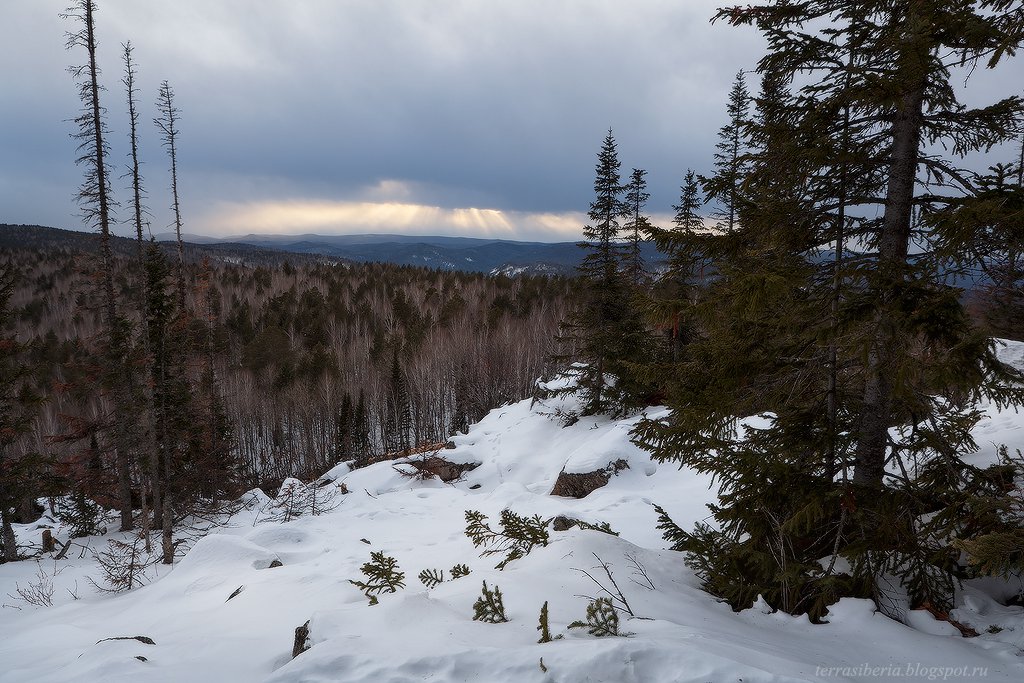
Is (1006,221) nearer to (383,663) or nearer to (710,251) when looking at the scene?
(710,251)

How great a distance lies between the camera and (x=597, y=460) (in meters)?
12.4

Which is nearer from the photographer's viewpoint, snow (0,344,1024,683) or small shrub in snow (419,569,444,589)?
snow (0,344,1024,683)

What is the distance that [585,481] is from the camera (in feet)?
39.5

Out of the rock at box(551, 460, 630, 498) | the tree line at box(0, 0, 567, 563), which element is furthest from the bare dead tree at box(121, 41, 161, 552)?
the rock at box(551, 460, 630, 498)

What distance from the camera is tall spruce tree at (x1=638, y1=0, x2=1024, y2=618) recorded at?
12.7ft

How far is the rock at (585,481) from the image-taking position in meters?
11.9

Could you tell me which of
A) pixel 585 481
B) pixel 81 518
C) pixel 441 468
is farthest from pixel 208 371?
pixel 585 481

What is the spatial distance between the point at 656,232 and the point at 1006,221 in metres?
2.34

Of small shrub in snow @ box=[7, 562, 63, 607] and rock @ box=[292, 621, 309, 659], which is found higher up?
rock @ box=[292, 621, 309, 659]

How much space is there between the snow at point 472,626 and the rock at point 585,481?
1363 millimetres

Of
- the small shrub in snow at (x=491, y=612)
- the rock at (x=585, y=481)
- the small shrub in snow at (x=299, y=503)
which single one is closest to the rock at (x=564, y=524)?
the small shrub in snow at (x=491, y=612)

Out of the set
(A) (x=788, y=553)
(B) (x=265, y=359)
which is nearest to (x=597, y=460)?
(A) (x=788, y=553)

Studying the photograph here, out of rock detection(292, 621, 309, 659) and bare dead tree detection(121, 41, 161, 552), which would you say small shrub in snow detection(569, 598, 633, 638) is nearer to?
rock detection(292, 621, 309, 659)

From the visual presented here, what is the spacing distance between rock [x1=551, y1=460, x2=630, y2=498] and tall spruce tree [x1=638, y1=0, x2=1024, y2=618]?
7010mm
